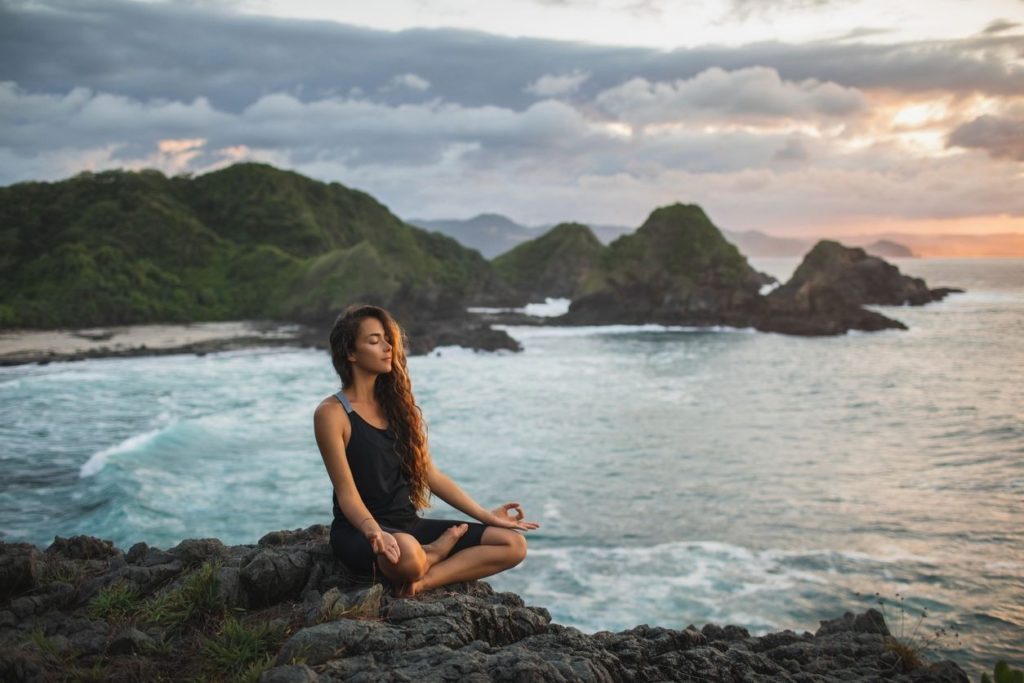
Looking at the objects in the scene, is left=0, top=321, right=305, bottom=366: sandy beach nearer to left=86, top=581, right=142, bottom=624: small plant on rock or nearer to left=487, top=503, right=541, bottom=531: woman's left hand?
left=86, top=581, right=142, bottom=624: small plant on rock

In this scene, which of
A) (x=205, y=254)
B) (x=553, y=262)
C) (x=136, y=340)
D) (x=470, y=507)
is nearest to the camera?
(x=470, y=507)

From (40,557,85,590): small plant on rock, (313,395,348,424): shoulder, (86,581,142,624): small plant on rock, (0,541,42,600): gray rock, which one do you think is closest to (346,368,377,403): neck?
(313,395,348,424): shoulder

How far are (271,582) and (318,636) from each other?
53.7 inches

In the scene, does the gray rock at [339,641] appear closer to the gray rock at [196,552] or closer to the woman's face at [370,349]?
the woman's face at [370,349]

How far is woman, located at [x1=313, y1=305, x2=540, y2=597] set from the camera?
15.9 feet

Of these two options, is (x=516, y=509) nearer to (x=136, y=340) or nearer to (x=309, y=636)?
(x=309, y=636)

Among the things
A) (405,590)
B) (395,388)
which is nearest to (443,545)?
(405,590)

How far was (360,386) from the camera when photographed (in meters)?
5.12

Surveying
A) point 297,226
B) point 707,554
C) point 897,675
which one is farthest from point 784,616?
point 297,226

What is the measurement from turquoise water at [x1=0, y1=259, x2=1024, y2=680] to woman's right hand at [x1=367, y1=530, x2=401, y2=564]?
710 cm

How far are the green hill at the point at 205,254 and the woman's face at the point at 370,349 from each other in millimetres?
50804

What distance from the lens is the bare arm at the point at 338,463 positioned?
15.7ft

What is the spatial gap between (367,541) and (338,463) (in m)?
0.55

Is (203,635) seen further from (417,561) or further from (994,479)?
(994,479)
